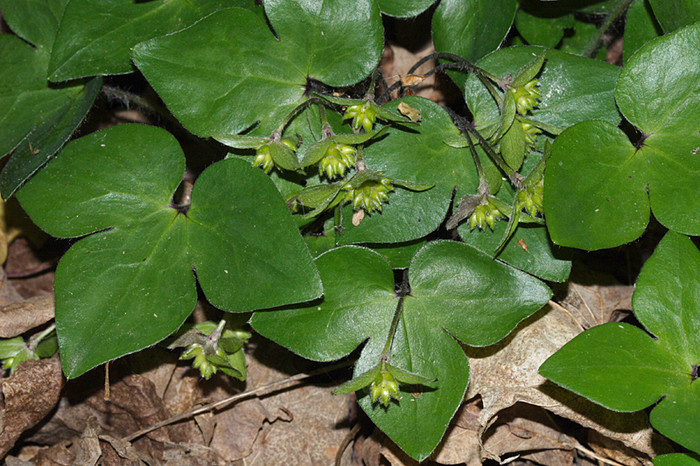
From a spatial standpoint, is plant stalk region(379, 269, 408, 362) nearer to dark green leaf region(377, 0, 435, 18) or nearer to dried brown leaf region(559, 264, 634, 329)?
dried brown leaf region(559, 264, 634, 329)

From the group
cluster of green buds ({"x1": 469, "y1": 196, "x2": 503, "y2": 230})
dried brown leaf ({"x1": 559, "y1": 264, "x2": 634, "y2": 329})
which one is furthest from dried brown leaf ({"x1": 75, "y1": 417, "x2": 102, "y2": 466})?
dried brown leaf ({"x1": 559, "y1": 264, "x2": 634, "y2": 329})

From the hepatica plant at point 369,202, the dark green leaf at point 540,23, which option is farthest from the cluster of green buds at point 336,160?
the dark green leaf at point 540,23

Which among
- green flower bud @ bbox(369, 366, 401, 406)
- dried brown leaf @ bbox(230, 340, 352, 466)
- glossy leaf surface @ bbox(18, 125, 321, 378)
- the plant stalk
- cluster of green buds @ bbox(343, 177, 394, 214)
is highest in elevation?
cluster of green buds @ bbox(343, 177, 394, 214)

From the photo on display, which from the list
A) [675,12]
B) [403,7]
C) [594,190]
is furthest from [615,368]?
[403,7]

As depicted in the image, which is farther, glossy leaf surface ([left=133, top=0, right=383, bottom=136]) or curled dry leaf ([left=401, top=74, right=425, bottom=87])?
curled dry leaf ([left=401, top=74, right=425, bottom=87])

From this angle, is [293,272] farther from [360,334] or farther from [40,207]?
[40,207]

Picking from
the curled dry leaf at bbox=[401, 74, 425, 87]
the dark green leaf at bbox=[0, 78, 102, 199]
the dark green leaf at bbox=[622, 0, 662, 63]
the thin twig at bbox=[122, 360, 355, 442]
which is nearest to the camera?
the dark green leaf at bbox=[0, 78, 102, 199]

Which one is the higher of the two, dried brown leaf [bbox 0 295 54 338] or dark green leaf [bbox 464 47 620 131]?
dark green leaf [bbox 464 47 620 131]
